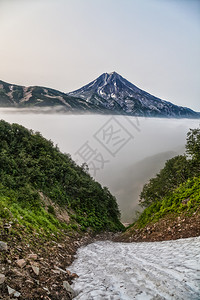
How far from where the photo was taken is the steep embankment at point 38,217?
3.91m

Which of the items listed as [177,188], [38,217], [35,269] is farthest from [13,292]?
[177,188]

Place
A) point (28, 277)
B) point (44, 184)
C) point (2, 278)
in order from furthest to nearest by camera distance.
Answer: point (44, 184)
point (28, 277)
point (2, 278)

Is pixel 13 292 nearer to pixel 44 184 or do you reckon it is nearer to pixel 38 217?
pixel 38 217

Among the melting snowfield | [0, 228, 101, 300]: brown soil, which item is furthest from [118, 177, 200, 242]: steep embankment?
[0, 228, 101, 300]: brown soil

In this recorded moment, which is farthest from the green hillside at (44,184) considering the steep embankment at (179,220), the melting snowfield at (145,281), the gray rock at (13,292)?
the gray rock at (13,292)

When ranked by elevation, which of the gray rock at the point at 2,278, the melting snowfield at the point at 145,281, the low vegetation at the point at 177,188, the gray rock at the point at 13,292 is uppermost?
the gray rock at the point at 2,278

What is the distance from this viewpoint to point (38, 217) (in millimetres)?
10805

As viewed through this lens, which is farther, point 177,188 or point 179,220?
point 177,188

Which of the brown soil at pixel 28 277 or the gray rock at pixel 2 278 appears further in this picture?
the brown soil at pixel 28 277

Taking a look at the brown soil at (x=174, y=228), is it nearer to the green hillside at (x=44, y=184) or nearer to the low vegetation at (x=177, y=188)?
the low vegetation at (x=177, y=188)

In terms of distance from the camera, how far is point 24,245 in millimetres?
5488

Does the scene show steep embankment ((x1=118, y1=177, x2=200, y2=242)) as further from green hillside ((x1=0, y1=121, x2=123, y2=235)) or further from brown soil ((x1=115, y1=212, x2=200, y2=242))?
green hillside ((x1=0, y1=121, x2=123, y2=235))

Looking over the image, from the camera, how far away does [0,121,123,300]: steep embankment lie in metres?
3.91

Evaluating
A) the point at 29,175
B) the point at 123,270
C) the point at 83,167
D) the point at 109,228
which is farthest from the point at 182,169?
the point at 123,270
